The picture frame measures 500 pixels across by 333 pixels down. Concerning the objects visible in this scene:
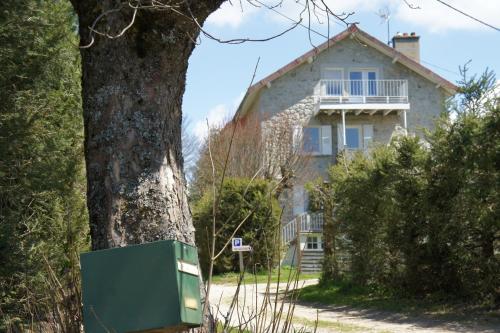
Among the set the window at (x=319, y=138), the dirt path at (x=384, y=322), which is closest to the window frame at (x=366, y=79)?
the window at (x=319, y=138)

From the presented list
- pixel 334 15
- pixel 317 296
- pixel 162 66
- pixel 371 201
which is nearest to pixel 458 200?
pixel 371 201

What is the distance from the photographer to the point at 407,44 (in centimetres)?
3744

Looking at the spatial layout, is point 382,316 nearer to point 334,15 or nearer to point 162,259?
point 334,15

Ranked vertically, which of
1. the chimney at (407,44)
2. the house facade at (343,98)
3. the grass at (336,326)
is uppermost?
the chimney at (407,44)

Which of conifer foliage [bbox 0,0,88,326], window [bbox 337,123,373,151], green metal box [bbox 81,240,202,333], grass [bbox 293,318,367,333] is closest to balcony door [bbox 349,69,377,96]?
window [bbox 337,123,373,151]

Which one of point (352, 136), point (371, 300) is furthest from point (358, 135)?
point (371, 300)

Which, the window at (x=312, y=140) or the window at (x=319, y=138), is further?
the window at (x=319, y=138)

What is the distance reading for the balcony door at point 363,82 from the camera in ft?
114

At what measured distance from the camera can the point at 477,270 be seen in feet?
42.7

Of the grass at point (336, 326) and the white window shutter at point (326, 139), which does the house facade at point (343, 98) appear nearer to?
the white window shutter at point (326, 139)

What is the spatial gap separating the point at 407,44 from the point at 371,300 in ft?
78.9

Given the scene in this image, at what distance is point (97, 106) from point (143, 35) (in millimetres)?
457

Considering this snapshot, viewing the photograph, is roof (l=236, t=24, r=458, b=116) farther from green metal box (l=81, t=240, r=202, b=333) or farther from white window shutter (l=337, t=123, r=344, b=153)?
green metal box (l=81, t=240, r=202, b=333)

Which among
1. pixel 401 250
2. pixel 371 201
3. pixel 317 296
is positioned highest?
pixel 371 201
